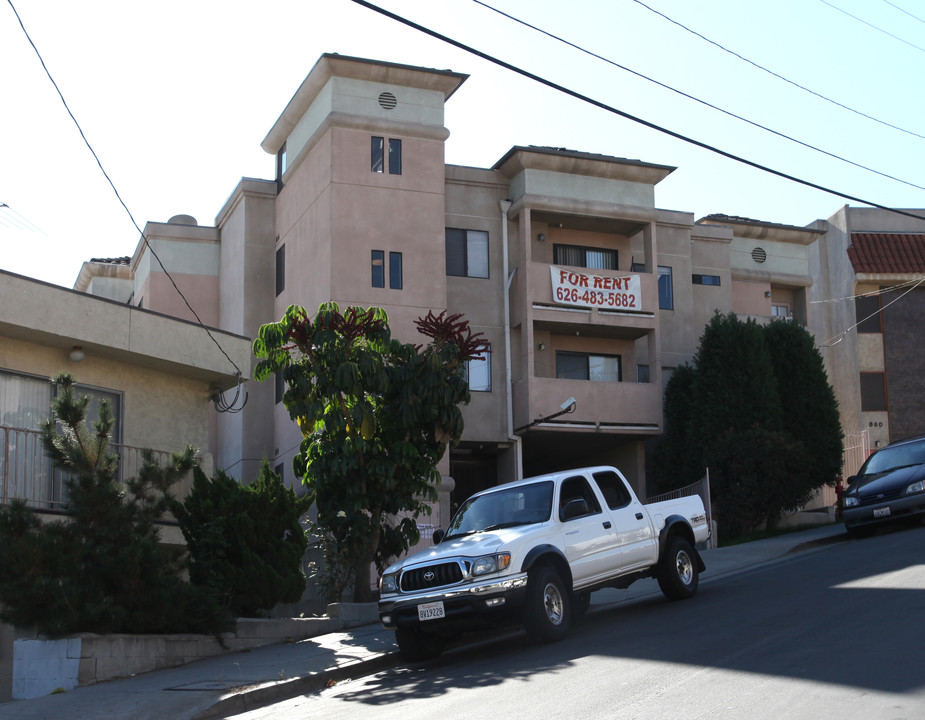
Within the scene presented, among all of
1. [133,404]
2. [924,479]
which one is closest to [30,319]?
[133,404]

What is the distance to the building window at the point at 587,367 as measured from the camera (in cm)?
3106

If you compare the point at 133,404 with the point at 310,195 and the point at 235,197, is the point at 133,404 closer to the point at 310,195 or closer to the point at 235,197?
the point at 310,195

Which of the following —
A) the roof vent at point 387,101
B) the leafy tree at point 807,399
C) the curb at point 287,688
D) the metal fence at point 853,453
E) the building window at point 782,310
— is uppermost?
the roof vent at point 387,101

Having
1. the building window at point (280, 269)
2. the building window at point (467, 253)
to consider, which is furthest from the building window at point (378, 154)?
the building window at point (280, 269)

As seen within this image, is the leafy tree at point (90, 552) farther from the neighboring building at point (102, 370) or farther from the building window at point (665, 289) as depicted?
the building window at point (665, 289)

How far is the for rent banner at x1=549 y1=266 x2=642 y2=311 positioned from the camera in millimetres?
29672

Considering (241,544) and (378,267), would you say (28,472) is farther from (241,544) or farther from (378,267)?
(378,267)

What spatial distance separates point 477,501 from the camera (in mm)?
13680

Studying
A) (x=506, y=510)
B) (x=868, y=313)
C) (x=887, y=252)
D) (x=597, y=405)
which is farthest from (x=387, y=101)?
(x=887, y=252)

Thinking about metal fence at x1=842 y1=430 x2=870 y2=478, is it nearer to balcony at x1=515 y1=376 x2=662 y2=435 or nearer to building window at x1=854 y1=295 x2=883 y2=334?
balcony at x1=515 y1=376 x2=662 y2=435

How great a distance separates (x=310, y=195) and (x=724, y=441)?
1171cm

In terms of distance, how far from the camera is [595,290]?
30141 mm

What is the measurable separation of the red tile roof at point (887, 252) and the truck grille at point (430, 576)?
29.9 m

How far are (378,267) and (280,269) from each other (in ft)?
13.4
